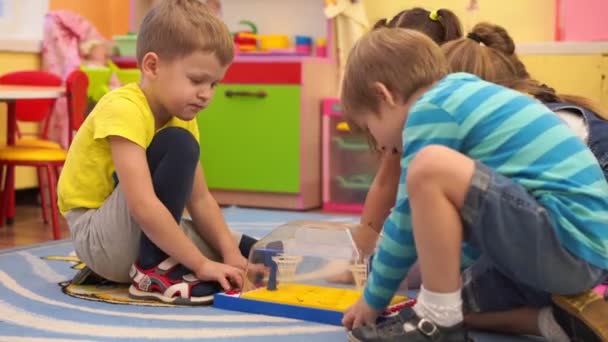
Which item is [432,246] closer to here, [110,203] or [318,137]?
[110,203]

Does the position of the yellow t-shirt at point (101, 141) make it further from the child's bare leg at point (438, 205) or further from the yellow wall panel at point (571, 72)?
the yellow wall panel at point (571, 72)

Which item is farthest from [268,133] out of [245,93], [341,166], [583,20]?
[583,20]

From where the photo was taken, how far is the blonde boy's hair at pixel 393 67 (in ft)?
4.00

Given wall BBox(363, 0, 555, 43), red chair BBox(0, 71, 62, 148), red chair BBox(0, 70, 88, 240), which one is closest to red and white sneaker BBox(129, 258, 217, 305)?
red chair BBox(0, 70, 88, 240)

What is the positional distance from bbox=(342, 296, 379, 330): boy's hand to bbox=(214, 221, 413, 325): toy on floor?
0.26 metres

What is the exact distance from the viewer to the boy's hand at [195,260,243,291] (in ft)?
5.18

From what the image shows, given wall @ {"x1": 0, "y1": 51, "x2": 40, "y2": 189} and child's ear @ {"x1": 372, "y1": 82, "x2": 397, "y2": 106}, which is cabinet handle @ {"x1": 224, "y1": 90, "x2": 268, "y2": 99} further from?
child's ear @ {"x1": 372, "y1": 82, "x2": 397, "y2": 106}

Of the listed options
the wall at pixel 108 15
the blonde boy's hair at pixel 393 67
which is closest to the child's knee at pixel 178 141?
the blonde boy's hair at pixel 393 67

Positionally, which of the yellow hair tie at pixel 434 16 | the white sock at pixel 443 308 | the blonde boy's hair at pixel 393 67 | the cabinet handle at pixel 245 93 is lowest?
the cabinet handle at pixel 245 93

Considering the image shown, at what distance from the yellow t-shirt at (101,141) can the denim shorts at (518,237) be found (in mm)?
674

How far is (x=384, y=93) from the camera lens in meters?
1.21

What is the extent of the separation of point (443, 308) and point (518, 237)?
133 mm

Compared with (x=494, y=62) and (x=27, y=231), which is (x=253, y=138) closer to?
(x=27, y=231)

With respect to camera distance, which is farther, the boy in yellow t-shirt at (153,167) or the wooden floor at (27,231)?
the wooden floor at (27,231)
